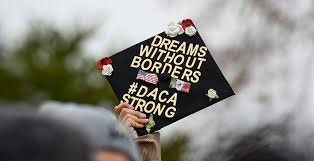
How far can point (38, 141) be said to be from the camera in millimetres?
1413

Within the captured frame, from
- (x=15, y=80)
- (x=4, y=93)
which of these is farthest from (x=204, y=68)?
(x=15, y=80)

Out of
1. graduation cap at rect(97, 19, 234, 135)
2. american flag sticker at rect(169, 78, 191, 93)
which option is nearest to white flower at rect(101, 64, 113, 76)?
graduation cap at rect(97, 19, 234, 135)

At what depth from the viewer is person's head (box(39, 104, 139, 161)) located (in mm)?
1632

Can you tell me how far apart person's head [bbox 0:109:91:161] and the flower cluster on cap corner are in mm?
Answer: 2310

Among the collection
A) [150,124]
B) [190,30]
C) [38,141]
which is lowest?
[38,141]

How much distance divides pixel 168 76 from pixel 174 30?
0.20 metres

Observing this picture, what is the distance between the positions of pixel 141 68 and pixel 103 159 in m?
2.11

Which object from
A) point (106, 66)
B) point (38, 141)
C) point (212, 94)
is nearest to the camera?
point (38, 141)

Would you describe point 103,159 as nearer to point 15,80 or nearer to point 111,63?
point 111,63

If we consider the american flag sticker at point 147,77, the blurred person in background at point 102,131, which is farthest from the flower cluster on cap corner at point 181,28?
the blurred person in background at point 102,131

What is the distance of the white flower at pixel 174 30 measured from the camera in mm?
3744

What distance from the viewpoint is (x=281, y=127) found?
3633 millimetres

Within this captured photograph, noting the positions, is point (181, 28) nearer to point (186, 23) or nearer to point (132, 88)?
point (186, 23)

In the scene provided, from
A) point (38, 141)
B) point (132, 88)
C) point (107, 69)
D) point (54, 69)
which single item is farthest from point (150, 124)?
point (54, 69)
